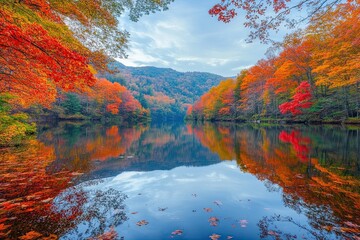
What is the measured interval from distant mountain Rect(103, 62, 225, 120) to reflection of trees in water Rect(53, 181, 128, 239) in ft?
255

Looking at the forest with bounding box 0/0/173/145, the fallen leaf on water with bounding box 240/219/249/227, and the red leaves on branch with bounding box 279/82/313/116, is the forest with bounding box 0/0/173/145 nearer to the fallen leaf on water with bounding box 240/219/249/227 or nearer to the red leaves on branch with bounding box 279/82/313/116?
the fallen leaf on water with bounding box 240/219/249/227

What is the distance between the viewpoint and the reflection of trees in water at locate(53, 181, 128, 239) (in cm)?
323

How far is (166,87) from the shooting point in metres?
150

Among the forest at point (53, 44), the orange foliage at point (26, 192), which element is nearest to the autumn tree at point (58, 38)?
the forest at point (53, 44)

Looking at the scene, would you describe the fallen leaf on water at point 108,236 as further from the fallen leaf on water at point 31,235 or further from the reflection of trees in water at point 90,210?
the fallen leaf on water at point 31,235

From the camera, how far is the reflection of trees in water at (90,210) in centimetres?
323

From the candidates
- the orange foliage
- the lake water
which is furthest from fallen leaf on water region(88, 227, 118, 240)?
the orange foliage

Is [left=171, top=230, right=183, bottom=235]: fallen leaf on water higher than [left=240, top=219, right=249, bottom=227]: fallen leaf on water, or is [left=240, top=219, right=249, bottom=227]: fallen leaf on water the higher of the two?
[left=240, top=219, right=249, bottom=227]: fallen leaf on water

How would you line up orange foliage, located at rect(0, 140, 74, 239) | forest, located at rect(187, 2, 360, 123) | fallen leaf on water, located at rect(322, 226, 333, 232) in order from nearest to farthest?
1. fallen leaf on water, located at rect(322, 226, 333, 232)
2. orange foliage, located at rect(0, 140, 74, 239)
3. forest, located at rect(187, 2, 360, 123)

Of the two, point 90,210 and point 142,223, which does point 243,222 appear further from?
point 90,210

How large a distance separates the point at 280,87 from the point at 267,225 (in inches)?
1331

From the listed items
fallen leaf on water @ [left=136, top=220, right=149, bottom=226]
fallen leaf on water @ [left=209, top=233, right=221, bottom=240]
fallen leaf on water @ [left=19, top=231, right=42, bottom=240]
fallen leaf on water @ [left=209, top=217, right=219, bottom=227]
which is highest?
fallen leaf on water @ [left=19, top=231, right=42, bottom=240]

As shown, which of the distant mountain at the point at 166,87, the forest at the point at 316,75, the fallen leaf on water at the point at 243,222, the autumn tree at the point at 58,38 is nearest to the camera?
the fallen leaf on water at the point at 243,222

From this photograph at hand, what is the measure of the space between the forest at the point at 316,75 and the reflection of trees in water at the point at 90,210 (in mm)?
10908
